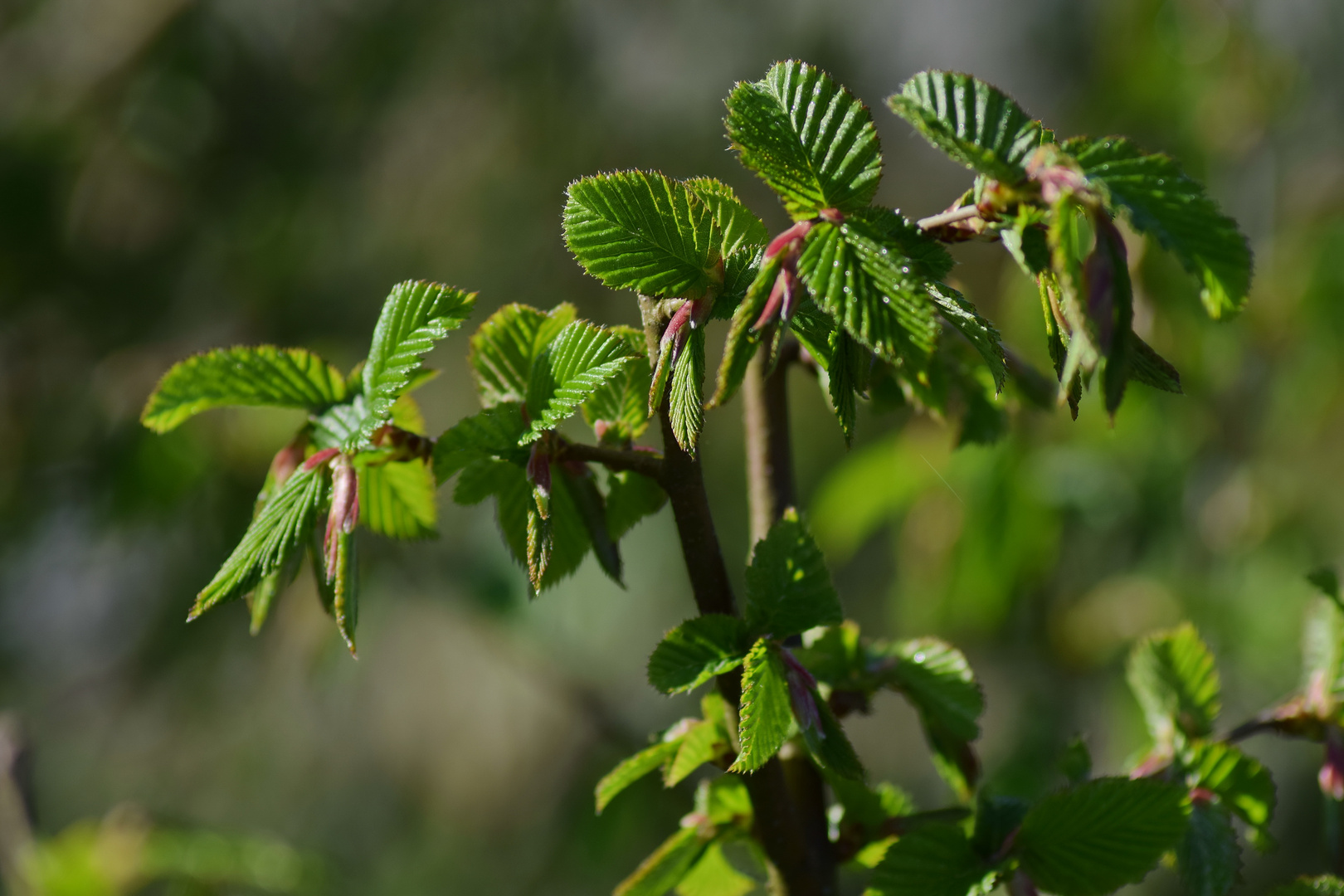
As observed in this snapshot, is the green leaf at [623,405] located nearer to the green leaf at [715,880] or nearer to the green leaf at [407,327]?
the green leaf at [407,327]

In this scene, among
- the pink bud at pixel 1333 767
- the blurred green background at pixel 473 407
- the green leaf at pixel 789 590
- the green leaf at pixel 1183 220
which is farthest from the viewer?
the blurred green background at pixel 473 407

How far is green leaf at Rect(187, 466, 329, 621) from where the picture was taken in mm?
413

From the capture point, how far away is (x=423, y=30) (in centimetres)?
245

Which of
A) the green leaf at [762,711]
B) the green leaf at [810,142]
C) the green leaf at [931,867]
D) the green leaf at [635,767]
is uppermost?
the green leaf at [810,142]

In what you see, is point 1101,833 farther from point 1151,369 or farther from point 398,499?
point 398,499

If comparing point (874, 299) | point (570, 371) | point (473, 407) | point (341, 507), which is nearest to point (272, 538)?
point (341, 507)

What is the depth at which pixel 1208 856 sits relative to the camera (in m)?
0.50

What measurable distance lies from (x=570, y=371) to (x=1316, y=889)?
40cm

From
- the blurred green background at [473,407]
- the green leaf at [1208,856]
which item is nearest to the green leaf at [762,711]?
the green leaf at [1208,856]

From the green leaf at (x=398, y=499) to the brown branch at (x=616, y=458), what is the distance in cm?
9

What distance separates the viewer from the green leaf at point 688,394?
1.23ft

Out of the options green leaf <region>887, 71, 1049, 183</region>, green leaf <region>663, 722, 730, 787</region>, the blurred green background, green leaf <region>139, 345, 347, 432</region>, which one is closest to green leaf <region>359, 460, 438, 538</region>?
green leaf <region>139, 345, 347, 432</region>

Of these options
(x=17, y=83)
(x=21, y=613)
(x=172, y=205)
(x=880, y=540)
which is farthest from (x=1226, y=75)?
(x=21, y=613)

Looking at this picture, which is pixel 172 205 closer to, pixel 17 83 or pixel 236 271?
pixel 236 271
